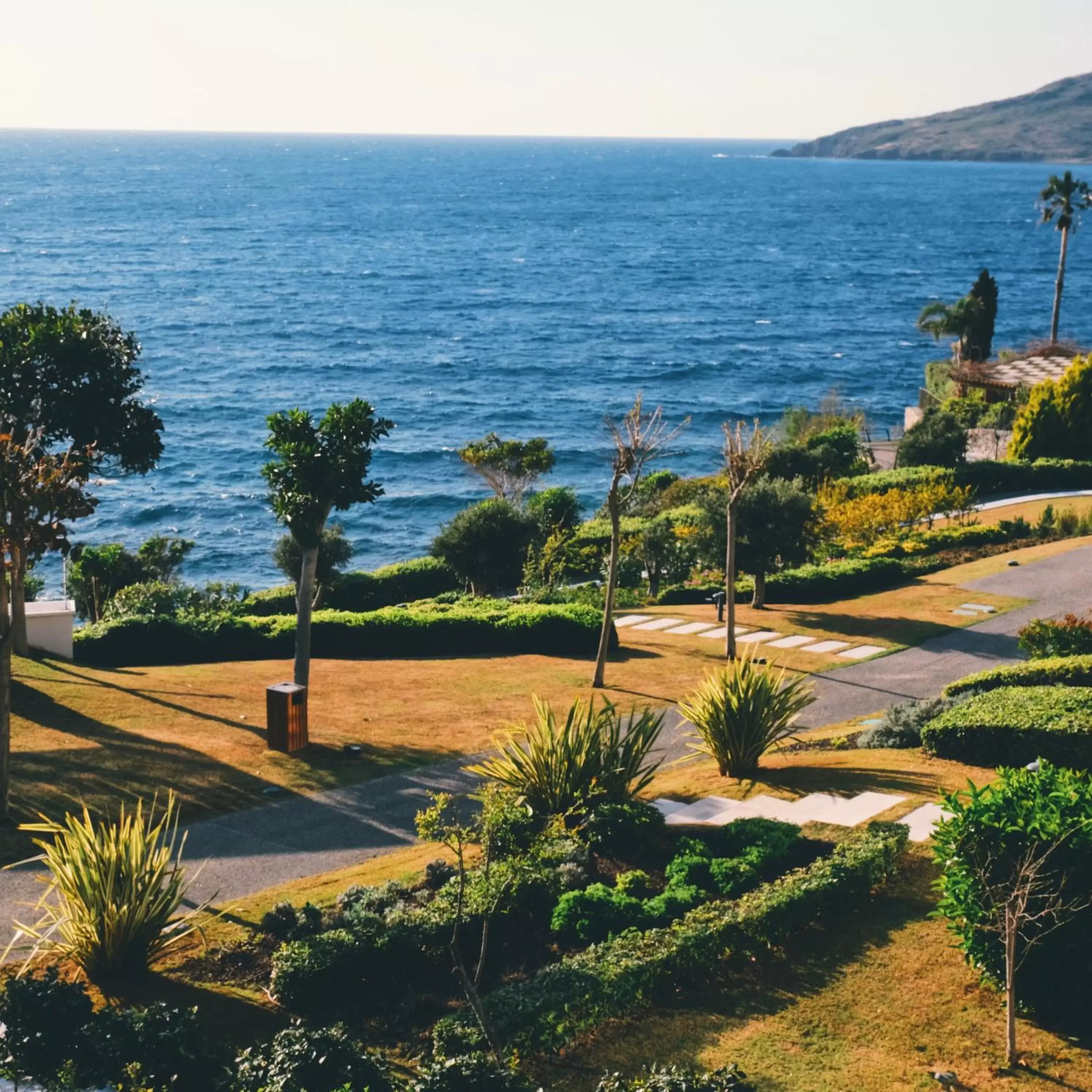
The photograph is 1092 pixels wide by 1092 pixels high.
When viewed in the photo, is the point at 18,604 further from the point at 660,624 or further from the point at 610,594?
the point at 660,624

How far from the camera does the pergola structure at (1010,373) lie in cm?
5731

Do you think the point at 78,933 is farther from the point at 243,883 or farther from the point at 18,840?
the point at 18,840

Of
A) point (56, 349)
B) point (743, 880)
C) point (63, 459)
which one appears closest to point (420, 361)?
point (56, 349)

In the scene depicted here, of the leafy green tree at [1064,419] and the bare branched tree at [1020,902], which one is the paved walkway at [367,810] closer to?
the bare branched tree at [1020,902]

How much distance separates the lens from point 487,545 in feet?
112

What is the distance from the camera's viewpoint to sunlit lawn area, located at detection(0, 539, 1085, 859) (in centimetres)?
1691

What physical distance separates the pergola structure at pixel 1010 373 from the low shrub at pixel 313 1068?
2049 inches

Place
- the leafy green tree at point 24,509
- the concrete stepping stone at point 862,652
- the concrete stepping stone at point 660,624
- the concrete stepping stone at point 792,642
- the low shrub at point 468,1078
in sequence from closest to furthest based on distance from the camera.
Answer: the low shrub at point 468,1078 < the leafy green tree at point 24,509 < the concrete stepping stone at point 862,652 < the concrete stepping stone at point 792,642 < the concrete stepping stone at point 660,624

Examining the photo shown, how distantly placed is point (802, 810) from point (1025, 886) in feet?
17.5

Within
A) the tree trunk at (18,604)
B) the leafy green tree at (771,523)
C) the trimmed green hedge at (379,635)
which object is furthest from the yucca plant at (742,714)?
the leafy green tree at (771,523)

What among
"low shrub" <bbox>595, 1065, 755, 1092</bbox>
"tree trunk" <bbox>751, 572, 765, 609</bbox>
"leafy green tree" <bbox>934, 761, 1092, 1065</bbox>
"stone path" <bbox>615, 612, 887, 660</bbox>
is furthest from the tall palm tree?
"low shrub" <bbox>595, 1065, 755, 1092</bbox>

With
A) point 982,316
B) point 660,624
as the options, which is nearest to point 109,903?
point 660,624

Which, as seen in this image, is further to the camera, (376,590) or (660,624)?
(376,590)

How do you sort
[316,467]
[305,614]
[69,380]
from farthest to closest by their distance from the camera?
[69,380], [305,614], [316,467]
